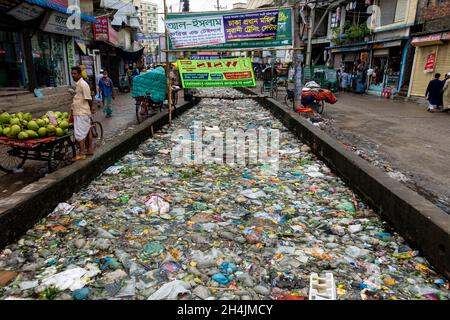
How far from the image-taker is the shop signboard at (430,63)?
15630 mm

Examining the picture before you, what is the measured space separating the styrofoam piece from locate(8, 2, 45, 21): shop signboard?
11733 millimetres

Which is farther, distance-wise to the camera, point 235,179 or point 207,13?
point 207,13

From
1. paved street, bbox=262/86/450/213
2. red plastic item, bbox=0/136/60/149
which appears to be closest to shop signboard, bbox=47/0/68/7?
red plastic item, bbox=0/136/60/149

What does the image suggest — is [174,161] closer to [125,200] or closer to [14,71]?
[125,200]

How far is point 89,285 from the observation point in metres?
2.80

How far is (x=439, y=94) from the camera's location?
1292 cm

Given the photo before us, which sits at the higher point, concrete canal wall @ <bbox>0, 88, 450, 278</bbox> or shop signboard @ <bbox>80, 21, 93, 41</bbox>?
shop signboard @ <bbox>80, 21, 93, 41</bbox>

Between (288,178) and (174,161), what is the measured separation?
2.28 meters

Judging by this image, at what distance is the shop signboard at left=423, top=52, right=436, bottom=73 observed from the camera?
15.6 metres

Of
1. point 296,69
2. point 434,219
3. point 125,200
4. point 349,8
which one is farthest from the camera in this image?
point 349,8

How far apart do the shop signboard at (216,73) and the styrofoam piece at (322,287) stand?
6.95 meters

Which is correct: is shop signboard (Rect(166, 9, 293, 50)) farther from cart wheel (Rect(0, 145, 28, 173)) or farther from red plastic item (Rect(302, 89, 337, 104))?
cart wheel (Rect(0, 145, 28, 173))

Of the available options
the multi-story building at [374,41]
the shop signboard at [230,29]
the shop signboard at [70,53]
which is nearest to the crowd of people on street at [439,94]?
the multi-story building at [374,41]
